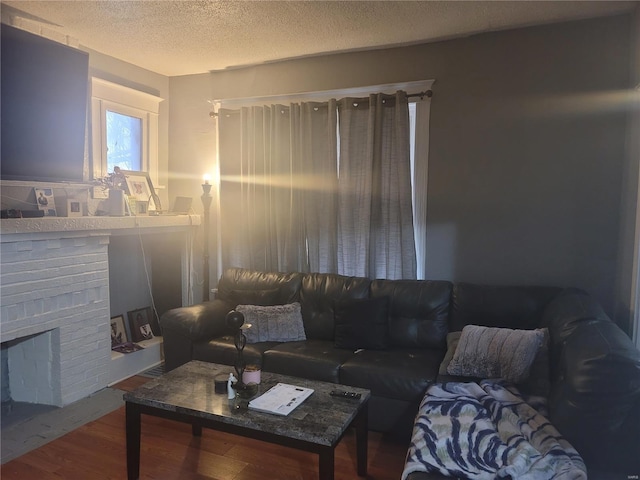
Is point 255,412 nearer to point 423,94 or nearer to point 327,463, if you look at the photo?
point 327,463

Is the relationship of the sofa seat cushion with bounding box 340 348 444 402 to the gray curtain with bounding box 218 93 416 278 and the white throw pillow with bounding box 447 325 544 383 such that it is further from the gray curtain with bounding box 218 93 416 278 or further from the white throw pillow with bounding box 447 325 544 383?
the gray curtain with bounding box 218 93 416 278

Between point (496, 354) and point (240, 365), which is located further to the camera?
point (496, 354)

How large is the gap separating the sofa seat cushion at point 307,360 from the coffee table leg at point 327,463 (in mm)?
909

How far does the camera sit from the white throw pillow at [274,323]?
3.04m

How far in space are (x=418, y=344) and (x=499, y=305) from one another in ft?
1.96

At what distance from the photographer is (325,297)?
3266mm

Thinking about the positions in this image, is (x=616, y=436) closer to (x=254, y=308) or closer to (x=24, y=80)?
(x=254, y=308)

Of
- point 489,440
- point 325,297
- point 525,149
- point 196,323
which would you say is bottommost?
point 489,440

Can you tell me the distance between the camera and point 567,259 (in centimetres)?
297

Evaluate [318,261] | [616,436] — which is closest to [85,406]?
[318,261]

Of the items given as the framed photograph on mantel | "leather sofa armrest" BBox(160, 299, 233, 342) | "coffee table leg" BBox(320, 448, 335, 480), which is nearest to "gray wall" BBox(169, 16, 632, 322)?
"leather sofa armrest" BBox(160, 299, 233, 342)

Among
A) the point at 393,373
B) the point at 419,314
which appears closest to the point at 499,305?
the point at 419,314

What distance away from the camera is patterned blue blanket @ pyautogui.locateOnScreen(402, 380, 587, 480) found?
1522mm

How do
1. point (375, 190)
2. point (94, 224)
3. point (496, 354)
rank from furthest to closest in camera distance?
point (375, 190)
point (94, 224)
point (496, 354)
